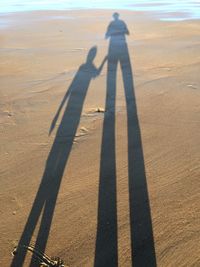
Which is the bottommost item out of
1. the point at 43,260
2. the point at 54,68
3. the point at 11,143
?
the point at 43,260

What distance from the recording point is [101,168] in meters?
4.19

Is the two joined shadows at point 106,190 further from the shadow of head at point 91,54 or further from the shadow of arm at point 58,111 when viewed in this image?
the shadow of head at point 91,54

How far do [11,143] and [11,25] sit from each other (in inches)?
462

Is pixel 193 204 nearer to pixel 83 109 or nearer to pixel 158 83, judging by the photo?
pixel 83 109

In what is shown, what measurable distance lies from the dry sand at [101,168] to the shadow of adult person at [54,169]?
2 cm

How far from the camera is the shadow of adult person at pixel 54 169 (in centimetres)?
320

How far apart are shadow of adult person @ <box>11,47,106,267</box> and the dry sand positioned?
15 millimetres

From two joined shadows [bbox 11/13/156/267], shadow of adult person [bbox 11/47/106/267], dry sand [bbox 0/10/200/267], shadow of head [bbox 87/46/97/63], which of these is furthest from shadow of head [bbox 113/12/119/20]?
two joined shadows [bbox 11/13/156/267]

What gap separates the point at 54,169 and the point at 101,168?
603mm

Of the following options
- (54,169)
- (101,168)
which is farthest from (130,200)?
(54,169)

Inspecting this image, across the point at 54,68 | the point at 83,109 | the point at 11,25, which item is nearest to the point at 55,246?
the point at 83,109

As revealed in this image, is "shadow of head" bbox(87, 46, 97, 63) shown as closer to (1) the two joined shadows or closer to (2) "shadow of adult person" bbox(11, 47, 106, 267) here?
(2) "shadow of adult person" bbox(11, 47, 106, 267)

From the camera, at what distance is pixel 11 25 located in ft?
49.4

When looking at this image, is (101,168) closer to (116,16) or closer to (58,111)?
(58,111)
